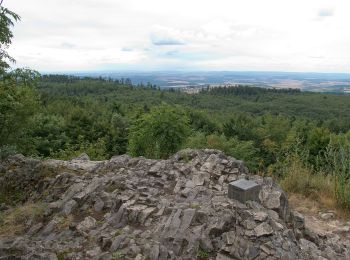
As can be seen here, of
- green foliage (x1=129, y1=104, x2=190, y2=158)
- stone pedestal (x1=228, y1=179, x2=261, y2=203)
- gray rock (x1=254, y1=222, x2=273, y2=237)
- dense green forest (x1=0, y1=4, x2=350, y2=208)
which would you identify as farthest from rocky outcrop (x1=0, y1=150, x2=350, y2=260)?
green foliage (x1=129, y1=104, x2=190, y2=158)

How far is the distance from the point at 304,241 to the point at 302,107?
105m

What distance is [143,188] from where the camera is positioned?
6.07 meters

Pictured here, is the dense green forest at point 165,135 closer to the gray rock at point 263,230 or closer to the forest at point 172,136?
the forest at point 172,136

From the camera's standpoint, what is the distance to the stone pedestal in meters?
5.35

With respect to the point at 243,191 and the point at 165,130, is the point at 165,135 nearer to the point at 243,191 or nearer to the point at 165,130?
the point at 165,130

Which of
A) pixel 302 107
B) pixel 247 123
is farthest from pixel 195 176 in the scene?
pixel 302 107

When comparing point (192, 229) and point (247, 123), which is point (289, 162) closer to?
point (192, 229)

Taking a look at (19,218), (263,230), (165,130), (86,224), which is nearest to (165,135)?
(165,130)

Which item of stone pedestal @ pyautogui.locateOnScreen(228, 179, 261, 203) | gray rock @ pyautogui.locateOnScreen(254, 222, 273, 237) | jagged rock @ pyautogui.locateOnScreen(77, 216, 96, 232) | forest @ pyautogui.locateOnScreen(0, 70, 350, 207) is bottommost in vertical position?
forest @ pyautogui.locateOnScreen(0, 70, 350, 207)

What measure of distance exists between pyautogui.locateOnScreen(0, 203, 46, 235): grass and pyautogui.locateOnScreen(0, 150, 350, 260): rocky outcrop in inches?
3.2

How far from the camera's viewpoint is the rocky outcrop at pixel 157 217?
4.48 m

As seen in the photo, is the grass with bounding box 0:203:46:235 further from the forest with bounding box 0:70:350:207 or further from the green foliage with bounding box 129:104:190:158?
the green foliage with bounding box 129:104:190:158

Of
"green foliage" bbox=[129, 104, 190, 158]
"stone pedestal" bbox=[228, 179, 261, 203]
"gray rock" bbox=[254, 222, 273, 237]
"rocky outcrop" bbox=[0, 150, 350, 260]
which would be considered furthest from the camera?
"green foliage" bbox=[129, 104, 190, 158]

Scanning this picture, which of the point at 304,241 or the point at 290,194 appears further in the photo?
the point at 290,194
